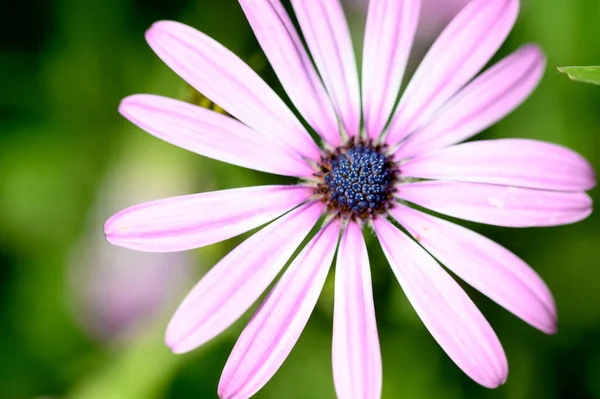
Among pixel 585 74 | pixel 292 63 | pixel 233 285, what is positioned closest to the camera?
pixel 585 74

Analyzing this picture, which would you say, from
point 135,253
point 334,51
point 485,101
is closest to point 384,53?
point 334,51

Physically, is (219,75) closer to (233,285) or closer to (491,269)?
(233,285)

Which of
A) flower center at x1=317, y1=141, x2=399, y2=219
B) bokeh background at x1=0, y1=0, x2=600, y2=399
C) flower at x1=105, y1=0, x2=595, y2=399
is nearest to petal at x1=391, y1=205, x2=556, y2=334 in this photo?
flower at x1=105, y1=0, x2=595, y2=399

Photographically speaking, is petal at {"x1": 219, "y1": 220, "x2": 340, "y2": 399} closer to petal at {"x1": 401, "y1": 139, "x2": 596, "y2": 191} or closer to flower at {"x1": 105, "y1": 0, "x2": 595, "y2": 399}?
flower at {"x1": 105, "y1": 0, "x2": 595, "y2": 399}

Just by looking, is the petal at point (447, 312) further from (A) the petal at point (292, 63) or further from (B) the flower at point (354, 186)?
(A) the petal at point (292, 63)

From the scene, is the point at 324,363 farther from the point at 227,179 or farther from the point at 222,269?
the point at 222,269

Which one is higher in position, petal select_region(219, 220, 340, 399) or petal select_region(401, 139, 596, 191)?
petal select_region(401, 139, 596, 191)

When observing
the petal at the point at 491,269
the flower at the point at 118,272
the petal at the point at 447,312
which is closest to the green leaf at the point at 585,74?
the petal at the point at 491,269
